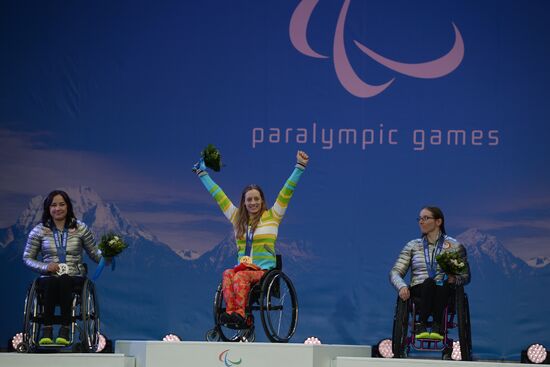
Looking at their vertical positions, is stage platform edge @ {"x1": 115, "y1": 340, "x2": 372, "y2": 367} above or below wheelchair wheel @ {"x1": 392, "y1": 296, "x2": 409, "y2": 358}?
below

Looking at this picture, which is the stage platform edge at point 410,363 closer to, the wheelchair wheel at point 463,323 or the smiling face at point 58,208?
the wheelchair wheel at point 463,323

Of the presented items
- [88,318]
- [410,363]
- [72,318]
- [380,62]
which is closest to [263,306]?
[410,363]

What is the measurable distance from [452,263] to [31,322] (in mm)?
2452

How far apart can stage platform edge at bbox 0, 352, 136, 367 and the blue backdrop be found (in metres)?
2.08

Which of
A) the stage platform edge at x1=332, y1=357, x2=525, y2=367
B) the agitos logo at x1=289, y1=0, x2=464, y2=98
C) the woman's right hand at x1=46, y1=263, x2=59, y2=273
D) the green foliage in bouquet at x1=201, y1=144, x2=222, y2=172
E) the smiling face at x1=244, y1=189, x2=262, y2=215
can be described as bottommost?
the stage platform edge at x1=332, y1=357, x2=525, y2=367

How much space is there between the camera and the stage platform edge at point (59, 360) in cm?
608

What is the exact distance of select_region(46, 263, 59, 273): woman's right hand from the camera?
6.62m

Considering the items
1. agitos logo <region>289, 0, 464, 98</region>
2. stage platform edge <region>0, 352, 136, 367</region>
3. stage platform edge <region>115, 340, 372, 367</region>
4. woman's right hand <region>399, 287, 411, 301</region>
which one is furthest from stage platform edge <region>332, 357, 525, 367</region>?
agitos logo <region>289, 0, 464, 98</region>

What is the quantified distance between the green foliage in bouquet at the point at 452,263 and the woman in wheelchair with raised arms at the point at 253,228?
101 centimetres

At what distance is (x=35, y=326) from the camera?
21.2 feet

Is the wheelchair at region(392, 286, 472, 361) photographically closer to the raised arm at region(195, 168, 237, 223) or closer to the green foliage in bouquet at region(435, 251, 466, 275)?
the green foliage in bouquet at region(435, 251, 466, 275)

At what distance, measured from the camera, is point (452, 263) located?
20.9ft

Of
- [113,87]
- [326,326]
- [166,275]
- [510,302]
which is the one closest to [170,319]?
[166,275]

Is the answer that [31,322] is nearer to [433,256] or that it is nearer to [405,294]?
[405,294]
